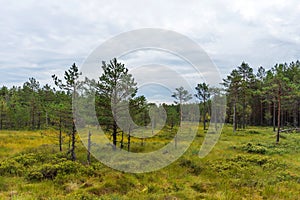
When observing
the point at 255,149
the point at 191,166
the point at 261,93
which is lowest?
the point at 191,166

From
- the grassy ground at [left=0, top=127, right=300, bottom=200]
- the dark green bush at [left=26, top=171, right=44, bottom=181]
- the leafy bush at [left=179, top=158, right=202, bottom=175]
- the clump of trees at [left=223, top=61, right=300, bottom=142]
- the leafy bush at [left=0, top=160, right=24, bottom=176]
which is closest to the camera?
the grassy ground at [left=0, top=127, right=300, bottom=200]

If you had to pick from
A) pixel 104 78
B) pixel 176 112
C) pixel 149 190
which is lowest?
pixel 149 190

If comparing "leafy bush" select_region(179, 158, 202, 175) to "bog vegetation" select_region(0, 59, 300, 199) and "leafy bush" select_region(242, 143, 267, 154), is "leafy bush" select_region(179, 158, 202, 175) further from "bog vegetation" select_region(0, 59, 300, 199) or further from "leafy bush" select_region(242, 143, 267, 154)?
"leafy bush" select_region(242, 143, 267, 154)

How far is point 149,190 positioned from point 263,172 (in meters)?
6.92

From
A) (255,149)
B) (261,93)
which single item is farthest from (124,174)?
(261,93)

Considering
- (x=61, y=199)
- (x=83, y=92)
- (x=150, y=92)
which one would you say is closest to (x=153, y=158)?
(x=150, y=92)

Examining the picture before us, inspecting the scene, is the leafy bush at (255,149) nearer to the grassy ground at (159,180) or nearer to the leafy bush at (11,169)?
the grassy ground at (159,180)

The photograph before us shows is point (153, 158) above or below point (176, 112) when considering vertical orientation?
below

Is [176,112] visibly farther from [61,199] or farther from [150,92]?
[61,199]

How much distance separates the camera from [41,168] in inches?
459

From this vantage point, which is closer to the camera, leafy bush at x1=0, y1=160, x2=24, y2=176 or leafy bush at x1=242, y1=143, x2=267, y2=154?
leafy bush at x1=0, y1=160, x2=24, y2=176

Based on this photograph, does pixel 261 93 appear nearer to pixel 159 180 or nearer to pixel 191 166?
pixel 191 166

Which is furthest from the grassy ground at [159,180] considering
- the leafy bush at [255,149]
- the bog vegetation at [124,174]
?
the leafy bush at [255,149]

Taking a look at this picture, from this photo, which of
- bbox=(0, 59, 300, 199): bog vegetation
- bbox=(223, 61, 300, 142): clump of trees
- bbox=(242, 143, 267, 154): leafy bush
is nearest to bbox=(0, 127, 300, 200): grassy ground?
bbox=(0, 59, 300, 199): bog vegetation
